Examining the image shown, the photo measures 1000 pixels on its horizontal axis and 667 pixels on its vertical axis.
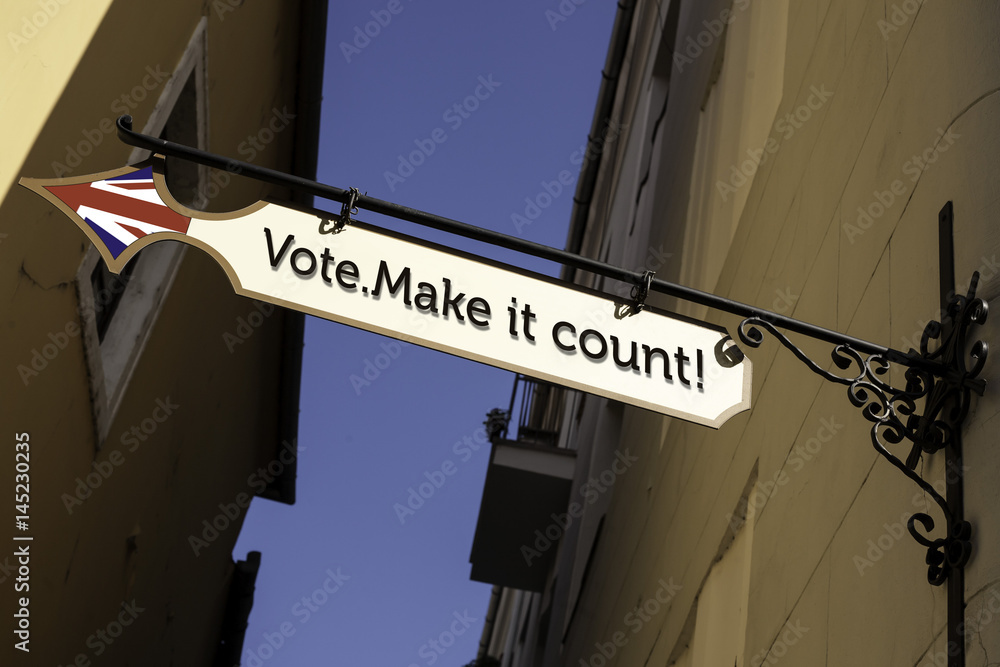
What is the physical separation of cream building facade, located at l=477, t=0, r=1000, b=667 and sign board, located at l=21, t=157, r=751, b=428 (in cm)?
51

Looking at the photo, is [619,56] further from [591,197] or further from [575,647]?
[575,647]

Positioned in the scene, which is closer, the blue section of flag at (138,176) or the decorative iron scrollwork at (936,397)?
the decorative iron scrollwork at (936,397)

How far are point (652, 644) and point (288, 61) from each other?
5.81 m

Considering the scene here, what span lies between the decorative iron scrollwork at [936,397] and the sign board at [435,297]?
0.32 m

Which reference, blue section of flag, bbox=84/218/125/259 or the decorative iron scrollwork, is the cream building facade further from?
blue section of flag, bbox=84/218/125/259

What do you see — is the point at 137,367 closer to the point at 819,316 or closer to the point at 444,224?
the point at 444,224

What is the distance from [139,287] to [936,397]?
493 cm

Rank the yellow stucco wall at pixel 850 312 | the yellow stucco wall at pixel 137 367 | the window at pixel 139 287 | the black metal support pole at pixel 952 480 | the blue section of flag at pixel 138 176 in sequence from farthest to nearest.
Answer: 1. the window at pixel 139 287
2. the yellow stucco wall at pixel 137 367
3. the blue section of flag at pixel 138 176
4. the yellow stucco wall at pixel 850 312
5. the black metal support pole at pixel 952 480

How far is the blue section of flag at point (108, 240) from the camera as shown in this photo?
2299mm

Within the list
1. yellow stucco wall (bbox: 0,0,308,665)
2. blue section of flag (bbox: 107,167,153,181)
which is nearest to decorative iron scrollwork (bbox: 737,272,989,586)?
Result: blue section of flag (bbox: 107,167,153,181)

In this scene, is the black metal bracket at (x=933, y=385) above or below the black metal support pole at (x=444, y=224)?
below

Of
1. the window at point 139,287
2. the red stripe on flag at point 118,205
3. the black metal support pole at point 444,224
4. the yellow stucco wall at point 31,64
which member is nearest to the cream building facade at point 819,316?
the black metal support pole at point 444,224

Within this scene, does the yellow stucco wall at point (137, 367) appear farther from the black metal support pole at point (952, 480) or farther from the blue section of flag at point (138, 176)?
the black metal support pole at point (952, 480)

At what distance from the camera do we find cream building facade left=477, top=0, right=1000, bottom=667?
7.21 ft
